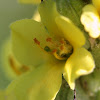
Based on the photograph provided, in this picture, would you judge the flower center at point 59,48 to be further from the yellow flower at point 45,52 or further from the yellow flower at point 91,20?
the yellow flower at point 91,20

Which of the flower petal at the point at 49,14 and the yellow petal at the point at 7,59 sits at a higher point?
the flower petal at the point at 49,14

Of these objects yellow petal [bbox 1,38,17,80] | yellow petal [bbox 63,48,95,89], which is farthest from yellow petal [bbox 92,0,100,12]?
yellow petal [bbox 1,38,17,80]

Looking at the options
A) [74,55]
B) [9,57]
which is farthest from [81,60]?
[9,57]

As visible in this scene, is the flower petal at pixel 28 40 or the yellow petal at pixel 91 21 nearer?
the yellow petal at pixel 91 21

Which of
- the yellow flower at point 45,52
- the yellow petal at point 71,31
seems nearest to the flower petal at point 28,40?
the yellow flower at point 45,52

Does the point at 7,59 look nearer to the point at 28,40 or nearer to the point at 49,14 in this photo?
the point at 28,40
